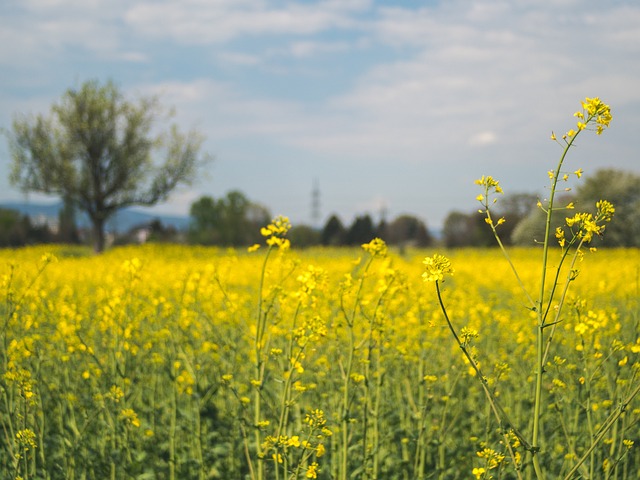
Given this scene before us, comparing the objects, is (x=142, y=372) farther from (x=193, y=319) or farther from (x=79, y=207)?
(x=79, y=207)

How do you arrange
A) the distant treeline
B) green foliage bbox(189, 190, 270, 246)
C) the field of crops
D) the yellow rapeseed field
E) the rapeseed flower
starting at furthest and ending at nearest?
1. green foliage bbox(189, 190, 270, 246)
2. the distant treeline
3. the field of crops
4. the yellow rapeseed field
5. the rapeseed flower

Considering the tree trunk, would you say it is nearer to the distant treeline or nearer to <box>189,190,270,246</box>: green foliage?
the distant treeline

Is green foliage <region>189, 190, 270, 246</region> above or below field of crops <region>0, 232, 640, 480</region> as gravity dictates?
above

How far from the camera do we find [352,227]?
155 ft

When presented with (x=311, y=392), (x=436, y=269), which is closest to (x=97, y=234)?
(x=311, y=392)

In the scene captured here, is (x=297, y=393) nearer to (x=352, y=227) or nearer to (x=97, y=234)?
(x=97, y=234)

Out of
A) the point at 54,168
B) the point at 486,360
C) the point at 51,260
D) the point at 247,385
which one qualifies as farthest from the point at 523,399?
the point at 54,168

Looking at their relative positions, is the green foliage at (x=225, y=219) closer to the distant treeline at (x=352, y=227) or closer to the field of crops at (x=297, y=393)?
the distant treeline at (x=352, y=227)

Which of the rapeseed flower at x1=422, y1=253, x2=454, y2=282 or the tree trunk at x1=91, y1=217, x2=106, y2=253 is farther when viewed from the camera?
the tree trunk at x1=91, y1=217, x2=106, y2=253

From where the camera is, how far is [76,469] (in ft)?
13.4

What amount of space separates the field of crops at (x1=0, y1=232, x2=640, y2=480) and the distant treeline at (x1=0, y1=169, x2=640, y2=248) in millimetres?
18282

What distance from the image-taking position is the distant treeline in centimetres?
2623

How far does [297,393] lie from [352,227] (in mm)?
42567

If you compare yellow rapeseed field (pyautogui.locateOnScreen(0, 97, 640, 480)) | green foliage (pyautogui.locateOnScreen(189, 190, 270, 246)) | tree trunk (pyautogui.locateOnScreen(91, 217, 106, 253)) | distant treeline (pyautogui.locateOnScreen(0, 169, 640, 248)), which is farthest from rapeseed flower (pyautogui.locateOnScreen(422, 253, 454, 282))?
green foliage (pyautogui.locateOnScreen(189, 190, 270, 246))
